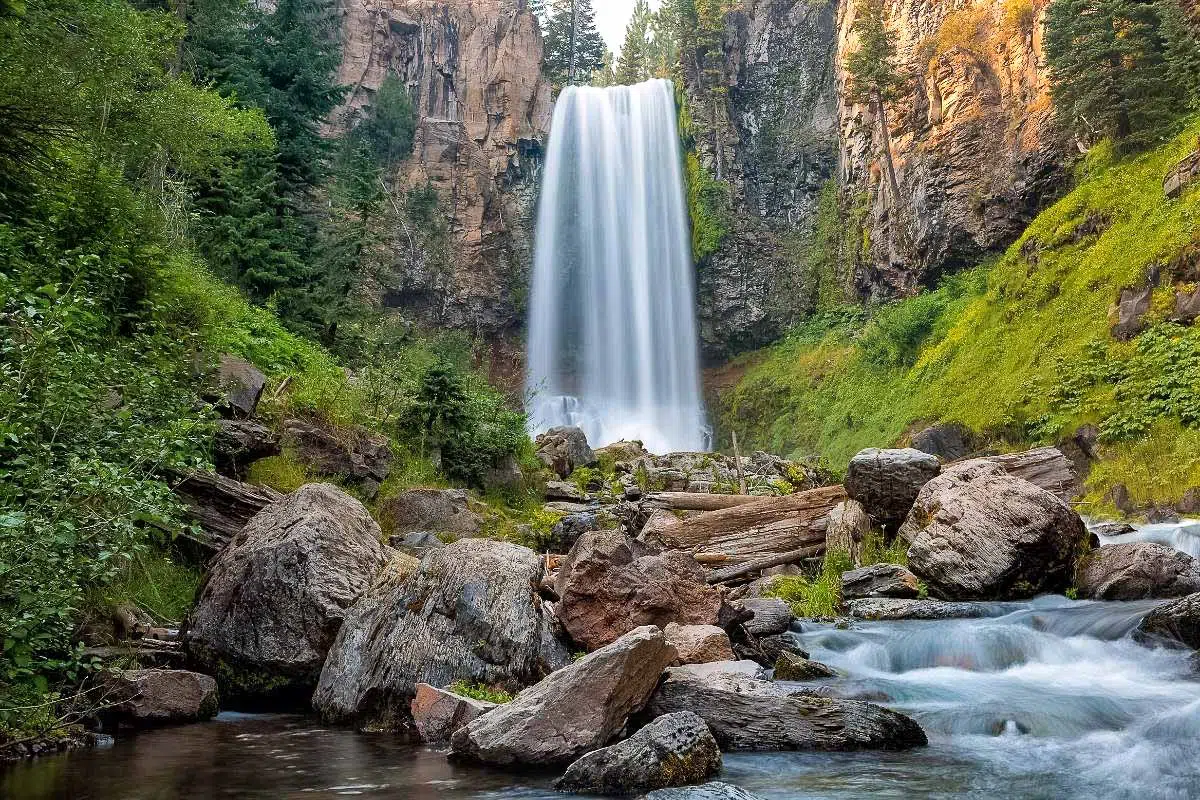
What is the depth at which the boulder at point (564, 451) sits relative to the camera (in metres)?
22.8

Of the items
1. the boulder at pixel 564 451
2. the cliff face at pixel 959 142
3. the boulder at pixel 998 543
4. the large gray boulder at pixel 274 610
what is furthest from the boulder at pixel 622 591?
the cliff face at pixel 959 142

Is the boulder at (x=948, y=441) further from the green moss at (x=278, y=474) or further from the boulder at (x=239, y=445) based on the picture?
the boulder at (x=239, y=445)

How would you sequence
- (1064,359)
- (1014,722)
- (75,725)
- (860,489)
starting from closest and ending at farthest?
(75,725), (1014,722), (860,489), (1064,359)

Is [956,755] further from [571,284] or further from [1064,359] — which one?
[571,284]

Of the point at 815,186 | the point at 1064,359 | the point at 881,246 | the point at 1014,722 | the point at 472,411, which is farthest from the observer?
the point at 815,186

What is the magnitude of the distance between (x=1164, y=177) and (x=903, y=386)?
10.4 m

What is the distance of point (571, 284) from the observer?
4509cm

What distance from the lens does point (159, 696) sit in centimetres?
716

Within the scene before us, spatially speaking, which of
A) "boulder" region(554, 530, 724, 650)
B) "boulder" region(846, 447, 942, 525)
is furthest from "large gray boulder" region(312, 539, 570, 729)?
"boulder" region(846, 447, 942, 525)

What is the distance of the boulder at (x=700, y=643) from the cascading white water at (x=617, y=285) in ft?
106

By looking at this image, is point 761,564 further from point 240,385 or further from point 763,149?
point 763,149

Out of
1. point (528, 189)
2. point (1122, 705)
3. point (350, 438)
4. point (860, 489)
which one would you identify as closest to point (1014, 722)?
point (1122, 705)

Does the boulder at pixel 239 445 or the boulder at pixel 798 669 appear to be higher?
the boulder at pixel 239 445

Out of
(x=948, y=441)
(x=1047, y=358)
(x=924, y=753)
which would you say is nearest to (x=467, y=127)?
(x=948, y=441)
